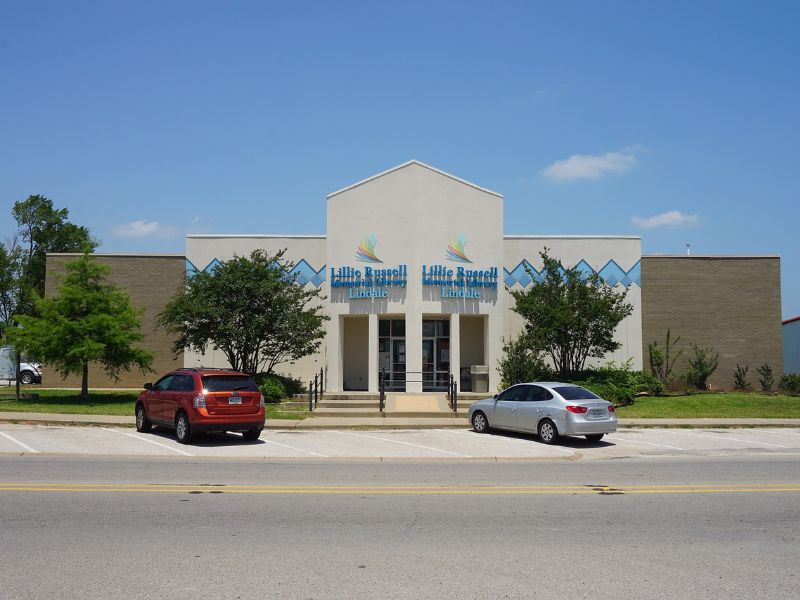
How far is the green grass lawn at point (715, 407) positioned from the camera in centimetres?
2381

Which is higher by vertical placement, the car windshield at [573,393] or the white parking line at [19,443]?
the car windshield at [573,393]

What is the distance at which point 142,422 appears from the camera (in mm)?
18859

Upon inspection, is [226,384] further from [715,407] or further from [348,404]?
[715,407]

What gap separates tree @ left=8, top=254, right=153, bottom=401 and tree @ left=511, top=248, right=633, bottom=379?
48.1 feet

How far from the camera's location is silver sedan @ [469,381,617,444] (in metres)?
16.9

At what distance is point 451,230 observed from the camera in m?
29.5

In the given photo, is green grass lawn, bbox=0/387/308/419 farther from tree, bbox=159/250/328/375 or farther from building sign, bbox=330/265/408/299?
building sign, bbox=330/265/408/299

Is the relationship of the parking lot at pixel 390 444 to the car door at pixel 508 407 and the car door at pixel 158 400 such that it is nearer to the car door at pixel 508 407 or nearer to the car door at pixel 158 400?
the car door at pixel 508 407

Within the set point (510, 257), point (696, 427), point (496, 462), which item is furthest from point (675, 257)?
point (496, 462)

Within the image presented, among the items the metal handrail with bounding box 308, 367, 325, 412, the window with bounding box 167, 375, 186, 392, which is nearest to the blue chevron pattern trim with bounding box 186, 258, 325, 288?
the metal handrail with bounding box 308, 367, 325, 412

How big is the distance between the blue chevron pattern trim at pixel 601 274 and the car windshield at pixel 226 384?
1735cm

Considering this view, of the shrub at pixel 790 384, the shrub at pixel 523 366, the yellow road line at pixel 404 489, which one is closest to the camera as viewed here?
the yellow road line at pixel 404 489

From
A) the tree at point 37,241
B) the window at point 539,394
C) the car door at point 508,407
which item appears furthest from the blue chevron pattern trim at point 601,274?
the tree at point 37,241

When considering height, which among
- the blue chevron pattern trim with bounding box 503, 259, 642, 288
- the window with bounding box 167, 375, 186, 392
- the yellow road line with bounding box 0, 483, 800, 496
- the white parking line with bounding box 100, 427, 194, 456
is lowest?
the white parking line with bounding box 100, 427, 194, 456
